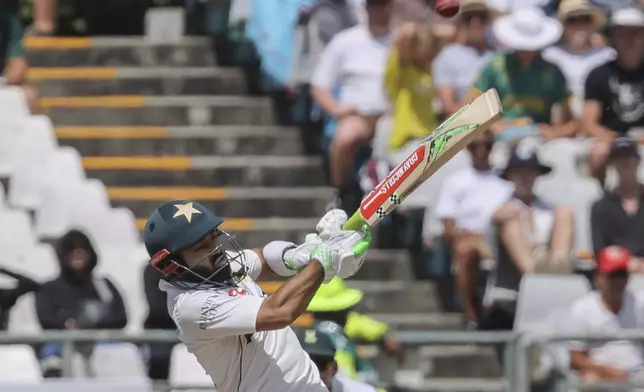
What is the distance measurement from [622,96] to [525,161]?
100 centimetres

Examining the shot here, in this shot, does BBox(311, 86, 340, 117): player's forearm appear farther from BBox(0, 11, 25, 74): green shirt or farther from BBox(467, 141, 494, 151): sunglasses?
BBox(0, 11, 25, 74): green shirt

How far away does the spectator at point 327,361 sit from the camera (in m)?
6.34

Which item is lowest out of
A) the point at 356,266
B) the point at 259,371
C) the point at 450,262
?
the point at 450,262

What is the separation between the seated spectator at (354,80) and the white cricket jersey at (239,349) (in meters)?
3.76

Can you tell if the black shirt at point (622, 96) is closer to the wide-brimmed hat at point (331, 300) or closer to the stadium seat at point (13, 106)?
the wide-brimmed hat at point (331, 300)

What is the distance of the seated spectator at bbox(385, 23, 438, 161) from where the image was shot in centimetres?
954

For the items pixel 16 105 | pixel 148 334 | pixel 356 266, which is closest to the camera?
pixel 356 266

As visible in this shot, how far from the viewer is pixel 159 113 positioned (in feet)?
35.7

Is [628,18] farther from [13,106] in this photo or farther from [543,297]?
[13,106]

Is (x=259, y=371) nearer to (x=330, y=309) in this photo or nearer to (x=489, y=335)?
(x=330, y=309)

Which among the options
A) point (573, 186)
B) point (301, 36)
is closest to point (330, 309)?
point (573, 186)

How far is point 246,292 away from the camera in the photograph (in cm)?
571

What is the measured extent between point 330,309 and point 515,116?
2.74m

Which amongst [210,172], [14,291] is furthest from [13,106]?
[14,291]
